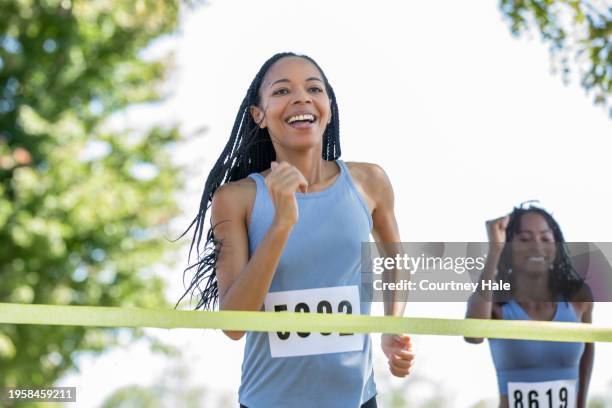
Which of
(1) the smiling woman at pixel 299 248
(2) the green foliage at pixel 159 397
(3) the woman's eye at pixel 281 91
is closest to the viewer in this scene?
(1) the smiling woman at pixel 299 248

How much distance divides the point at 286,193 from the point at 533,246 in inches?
40.6

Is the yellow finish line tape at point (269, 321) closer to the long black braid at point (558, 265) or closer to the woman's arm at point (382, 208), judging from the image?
the woman's arm at point (382, 208)

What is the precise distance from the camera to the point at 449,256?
2.76m

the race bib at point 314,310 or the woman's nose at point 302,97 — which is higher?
the woman's nose at point 302,97

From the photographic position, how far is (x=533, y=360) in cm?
266

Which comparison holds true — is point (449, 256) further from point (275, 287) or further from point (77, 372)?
point (77, 372)

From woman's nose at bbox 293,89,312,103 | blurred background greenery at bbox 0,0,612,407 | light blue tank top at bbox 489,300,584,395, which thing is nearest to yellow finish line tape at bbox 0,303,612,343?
light blue tank top at bbox 489,300,584,395

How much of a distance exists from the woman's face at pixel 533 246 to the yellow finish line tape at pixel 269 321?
70 cm

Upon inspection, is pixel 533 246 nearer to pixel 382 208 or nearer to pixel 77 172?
pixel 382 208

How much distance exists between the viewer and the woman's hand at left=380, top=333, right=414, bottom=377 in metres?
2.30

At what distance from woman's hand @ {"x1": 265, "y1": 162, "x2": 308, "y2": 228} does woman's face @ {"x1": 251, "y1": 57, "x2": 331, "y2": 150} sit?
0.27 meters

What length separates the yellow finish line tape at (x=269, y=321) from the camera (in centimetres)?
209

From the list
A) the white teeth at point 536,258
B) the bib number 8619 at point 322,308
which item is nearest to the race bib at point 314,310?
the bib number 8619 at point 322,308

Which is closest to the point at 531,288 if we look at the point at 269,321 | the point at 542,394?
the point at 542,394
